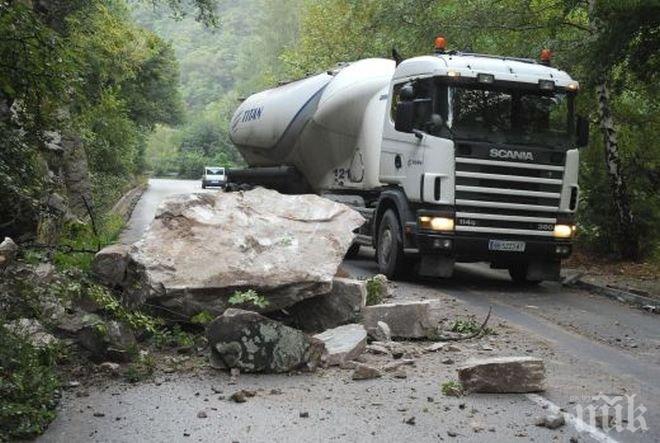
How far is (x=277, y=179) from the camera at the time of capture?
16.5m

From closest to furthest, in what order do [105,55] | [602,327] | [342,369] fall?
[342,369] < [602,327] < [105,55]

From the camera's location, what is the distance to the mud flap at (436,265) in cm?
1127

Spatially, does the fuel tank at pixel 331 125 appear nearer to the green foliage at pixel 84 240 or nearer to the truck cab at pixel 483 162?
the truck cab at pixel 483 162

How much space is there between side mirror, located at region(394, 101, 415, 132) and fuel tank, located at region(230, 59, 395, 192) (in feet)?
4.65

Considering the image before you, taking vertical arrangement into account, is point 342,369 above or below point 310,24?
below

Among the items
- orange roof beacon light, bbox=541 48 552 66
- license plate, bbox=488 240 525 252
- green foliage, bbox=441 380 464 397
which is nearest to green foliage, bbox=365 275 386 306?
license plate, bbox=488 240 525 252

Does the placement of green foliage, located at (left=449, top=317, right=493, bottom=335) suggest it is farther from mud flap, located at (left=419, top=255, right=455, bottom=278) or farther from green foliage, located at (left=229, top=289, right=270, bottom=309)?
mud flap, located at (left=419, top=255, right=455, bottom=278)

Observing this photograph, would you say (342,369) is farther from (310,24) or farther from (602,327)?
(310,24)

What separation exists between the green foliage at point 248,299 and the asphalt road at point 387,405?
0.78m

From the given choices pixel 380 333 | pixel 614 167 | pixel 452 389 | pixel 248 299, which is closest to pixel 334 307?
pixel 380 333

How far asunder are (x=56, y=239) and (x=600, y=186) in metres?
9.97

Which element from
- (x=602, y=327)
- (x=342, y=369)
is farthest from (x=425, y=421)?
(x=602, y=327)

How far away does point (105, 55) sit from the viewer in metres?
21.8

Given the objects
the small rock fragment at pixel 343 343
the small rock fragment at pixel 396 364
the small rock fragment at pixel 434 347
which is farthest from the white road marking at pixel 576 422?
the small rock fragment at pixel 343 343
